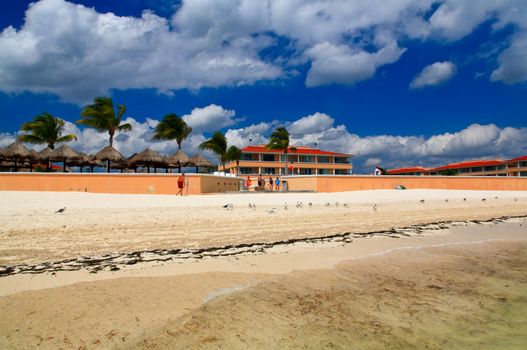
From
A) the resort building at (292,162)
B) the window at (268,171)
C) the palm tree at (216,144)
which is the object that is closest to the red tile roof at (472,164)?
the resort building at (292,162)

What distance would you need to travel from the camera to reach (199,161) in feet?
122

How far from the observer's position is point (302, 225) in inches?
418

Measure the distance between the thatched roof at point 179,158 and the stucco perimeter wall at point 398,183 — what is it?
1114 cm

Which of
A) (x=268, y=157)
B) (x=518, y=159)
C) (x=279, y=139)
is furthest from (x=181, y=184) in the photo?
(x=518, y=159)

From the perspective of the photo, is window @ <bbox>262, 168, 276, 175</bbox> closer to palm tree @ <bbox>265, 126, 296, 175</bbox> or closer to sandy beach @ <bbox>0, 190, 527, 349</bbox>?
palm tree @ <bbox>265, 126, 296, 175</bbox>

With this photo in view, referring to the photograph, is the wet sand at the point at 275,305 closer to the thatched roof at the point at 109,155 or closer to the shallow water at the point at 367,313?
the shallow water at the point at 367,313

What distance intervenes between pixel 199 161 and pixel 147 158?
659 centimetres

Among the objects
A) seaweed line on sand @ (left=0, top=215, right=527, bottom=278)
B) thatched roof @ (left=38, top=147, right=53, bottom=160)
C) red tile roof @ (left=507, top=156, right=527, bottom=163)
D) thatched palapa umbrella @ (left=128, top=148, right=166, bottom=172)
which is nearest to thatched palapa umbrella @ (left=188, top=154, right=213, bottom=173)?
thatched palapa umbrella @ (left=128, top=148, right=166, bottom=172)

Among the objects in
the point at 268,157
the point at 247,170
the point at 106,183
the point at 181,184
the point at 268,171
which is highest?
the point at 268,157

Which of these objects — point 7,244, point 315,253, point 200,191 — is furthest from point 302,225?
point 200,191

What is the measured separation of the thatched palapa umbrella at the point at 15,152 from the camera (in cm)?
3177

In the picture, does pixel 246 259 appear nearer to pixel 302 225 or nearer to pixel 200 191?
pixel 302 225

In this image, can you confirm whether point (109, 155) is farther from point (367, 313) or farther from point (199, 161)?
point (367, 313)

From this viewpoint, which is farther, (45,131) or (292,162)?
(292,162)
